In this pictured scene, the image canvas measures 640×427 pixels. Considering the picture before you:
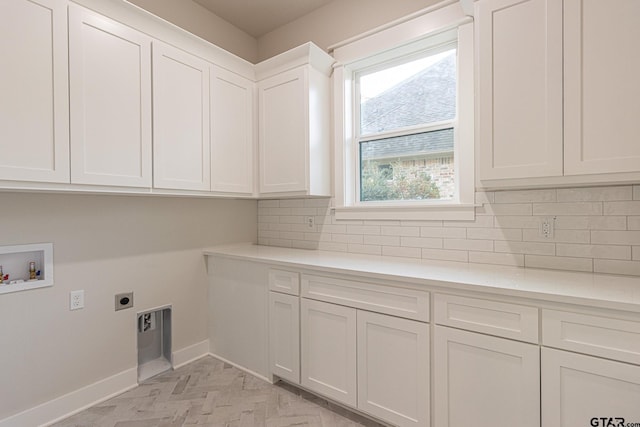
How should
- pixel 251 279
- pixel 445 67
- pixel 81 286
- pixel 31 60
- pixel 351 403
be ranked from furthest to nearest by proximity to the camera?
pixel 251 279, pixel 445 67, pixel 81 286, pixel 351 403, pixel 31 60

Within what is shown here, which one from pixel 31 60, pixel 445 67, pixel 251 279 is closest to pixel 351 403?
pixel 251 279

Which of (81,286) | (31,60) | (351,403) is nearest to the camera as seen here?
(31,60)

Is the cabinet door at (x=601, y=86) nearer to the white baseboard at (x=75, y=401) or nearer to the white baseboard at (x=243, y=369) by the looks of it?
the white baseboard at (x=243, y=369)

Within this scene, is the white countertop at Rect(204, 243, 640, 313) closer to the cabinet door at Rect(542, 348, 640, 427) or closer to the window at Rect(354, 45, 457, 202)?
the cabinet door at Rect(542, 348, 640, 427)

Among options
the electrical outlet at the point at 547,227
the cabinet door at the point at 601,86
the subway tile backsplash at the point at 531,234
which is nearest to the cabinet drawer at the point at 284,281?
the subway tile backsplash at the point at 531,234

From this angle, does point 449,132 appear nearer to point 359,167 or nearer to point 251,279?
point 359,167

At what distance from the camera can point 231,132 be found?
2652 millimetres

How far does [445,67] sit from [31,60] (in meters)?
A: 2.45

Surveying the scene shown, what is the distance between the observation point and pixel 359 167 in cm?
270

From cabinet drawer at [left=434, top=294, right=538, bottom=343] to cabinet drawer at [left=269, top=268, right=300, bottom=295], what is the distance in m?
0.94

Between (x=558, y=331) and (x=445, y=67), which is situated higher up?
(x=445, y=67)

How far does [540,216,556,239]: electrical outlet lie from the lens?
5.99ft

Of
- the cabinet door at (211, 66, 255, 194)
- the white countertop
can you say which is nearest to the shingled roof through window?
the white countertop

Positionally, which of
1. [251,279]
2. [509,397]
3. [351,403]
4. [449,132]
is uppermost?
[449,132]
